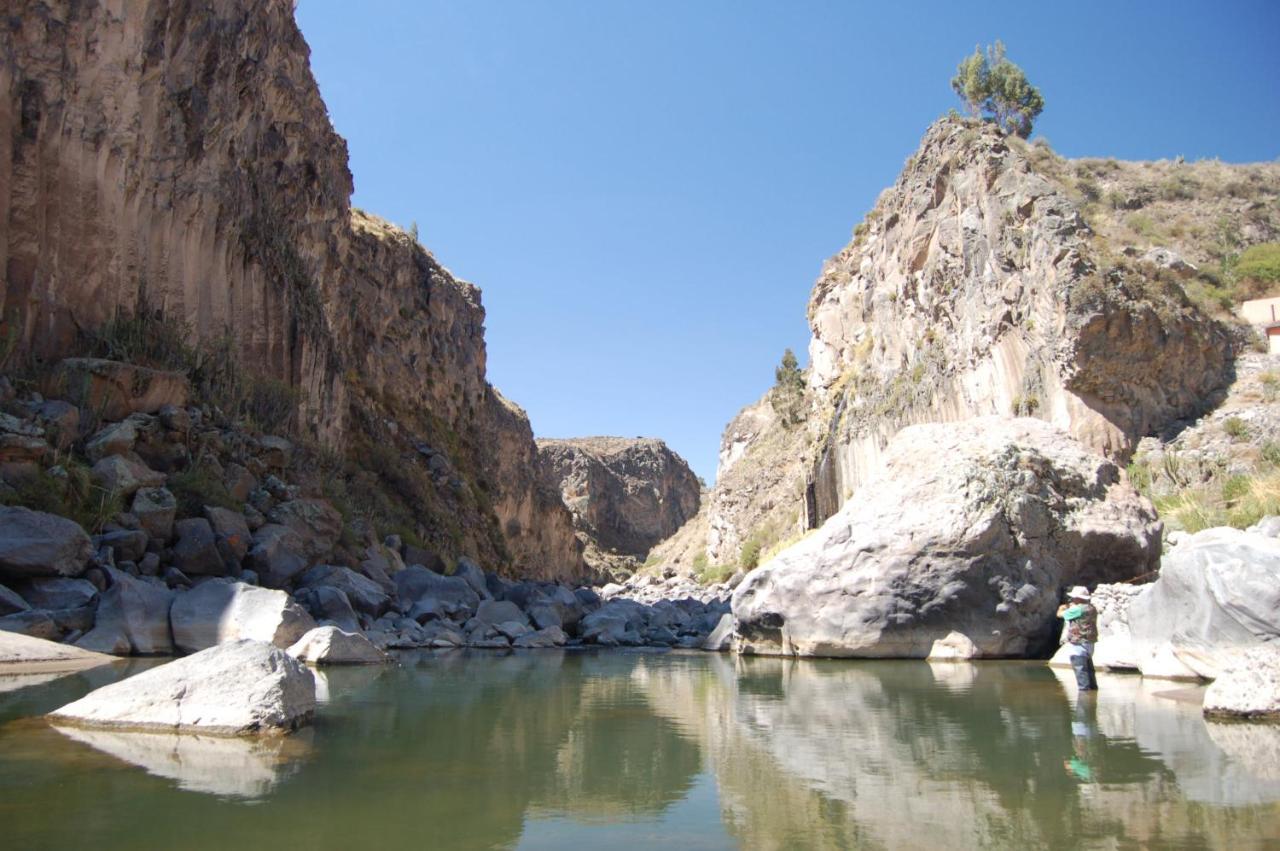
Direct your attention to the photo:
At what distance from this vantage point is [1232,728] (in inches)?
266

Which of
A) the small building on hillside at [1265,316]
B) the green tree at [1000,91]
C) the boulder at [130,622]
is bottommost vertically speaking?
the boulder at [130,622]

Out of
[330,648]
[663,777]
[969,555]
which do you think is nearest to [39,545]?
[330,648]

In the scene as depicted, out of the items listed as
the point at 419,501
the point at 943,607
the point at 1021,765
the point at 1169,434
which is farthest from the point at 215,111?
the point at 1169,434

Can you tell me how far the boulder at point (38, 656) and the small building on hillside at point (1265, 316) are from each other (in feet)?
86.0

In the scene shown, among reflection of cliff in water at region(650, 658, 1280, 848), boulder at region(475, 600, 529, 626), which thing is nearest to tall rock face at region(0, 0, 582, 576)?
boulder at region(475, 600, 529, 626)

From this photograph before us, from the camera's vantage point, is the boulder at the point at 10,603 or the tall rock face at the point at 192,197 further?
the tall rock face at the point at 192,197

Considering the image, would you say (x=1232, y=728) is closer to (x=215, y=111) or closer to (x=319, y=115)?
(x=215, y=111)

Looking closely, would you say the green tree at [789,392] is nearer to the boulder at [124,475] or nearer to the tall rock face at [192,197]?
the tall rock face at [192,197]

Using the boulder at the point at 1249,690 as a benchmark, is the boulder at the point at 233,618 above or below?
above

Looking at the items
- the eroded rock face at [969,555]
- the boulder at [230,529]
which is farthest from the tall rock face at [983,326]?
the boulder at [230,529]

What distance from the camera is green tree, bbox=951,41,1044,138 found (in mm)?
47031

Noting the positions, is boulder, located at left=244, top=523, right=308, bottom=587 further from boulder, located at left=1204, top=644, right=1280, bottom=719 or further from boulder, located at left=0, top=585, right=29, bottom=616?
boulder, located at left=1204, top=644, right=1280, bottom=719

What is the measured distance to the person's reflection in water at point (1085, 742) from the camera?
18.0ft

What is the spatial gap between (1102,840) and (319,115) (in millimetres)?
32482
